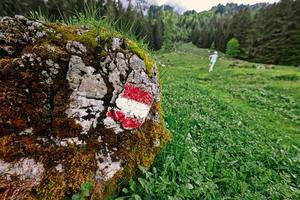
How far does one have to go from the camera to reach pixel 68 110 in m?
3.72

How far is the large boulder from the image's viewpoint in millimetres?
3346

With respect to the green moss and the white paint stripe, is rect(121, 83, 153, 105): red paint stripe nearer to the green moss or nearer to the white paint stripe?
the white paint stripe

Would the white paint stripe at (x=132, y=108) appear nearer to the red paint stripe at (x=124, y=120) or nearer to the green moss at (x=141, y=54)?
the red paint stripe at (x=124, y=120)

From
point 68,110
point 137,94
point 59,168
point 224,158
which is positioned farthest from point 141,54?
point 224,158

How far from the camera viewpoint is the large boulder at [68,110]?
11.0ft

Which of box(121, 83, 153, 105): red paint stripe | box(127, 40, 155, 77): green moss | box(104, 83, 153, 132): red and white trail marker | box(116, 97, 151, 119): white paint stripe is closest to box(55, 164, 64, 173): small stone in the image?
box(104, 83, 153, 132): red and white trail marker

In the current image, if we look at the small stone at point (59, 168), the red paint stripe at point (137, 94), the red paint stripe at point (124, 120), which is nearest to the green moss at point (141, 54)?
the red paint stripe at point (137, 94)

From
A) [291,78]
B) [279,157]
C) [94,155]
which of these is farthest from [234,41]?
[94,155]

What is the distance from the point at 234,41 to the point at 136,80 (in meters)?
78.6

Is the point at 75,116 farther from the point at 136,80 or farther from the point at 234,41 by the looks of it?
the point at 234,41

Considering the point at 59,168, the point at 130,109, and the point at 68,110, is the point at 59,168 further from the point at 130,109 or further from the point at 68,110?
the point at 130,109

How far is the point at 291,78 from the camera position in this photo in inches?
1011

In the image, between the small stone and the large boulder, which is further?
the small stone

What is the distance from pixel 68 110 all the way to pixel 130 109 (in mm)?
946
